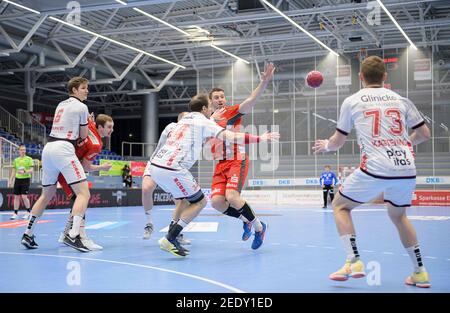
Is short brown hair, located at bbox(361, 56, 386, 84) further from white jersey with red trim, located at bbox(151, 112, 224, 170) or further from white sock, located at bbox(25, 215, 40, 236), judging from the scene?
white sock, located at bbox(25, 215, 40, 236)

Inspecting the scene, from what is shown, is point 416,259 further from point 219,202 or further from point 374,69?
point 219,202

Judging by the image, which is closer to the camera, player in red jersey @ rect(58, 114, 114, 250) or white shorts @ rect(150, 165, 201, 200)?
white shorts @ rect(150, 165, 201, 200)

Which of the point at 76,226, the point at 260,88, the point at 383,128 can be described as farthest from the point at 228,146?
the point at 383,128

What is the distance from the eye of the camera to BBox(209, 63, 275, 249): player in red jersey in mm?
7043

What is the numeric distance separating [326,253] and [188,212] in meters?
1.71

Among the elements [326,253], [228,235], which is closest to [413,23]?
[228,235]

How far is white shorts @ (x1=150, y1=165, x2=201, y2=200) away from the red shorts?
87 centimetres

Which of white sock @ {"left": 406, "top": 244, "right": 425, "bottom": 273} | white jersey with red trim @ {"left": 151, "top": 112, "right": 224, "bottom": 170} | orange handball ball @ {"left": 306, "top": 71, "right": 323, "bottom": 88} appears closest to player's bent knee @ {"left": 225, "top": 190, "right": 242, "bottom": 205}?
white jersey with red trim @ {"left": 151, "top": 112, "right": 224, "bottom": 170}

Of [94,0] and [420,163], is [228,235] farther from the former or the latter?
[420,163]

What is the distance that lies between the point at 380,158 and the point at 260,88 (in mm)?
2691

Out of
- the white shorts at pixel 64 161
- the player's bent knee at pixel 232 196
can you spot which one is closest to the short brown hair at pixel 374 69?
the player's bent knee at pixel 232 196

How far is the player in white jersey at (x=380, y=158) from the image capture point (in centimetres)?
443

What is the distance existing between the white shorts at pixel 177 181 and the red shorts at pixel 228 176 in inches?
34.4

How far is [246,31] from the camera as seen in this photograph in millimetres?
27453
